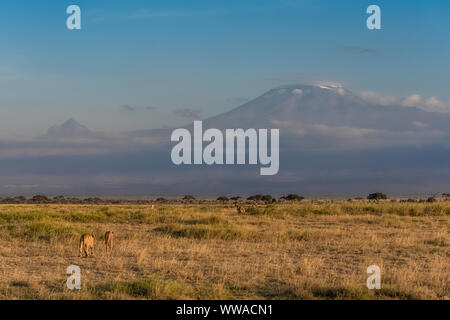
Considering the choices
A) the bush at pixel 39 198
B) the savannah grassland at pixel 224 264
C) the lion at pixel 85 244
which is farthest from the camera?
the bush at pixel 39 198

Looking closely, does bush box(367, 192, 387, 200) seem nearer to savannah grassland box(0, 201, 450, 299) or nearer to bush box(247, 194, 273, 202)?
bush box(247, 194, 273, 202)

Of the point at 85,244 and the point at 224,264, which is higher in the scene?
the point at 85,244

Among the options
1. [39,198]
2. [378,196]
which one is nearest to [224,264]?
[378,196]

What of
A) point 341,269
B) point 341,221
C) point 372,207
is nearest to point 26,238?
point 341,269

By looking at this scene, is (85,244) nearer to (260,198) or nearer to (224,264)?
(224,264)

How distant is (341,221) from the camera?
1257 inches

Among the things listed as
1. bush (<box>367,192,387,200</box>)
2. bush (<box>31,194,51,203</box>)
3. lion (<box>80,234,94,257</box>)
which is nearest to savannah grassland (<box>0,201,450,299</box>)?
lion (<box>80,234,94,257</box>)

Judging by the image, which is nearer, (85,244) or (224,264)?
(224,264)

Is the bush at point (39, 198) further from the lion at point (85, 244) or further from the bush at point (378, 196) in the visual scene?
the lion at point (85, 244)

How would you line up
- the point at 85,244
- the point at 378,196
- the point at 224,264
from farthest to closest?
the point at 378,196 → the point at 85,244 → the point at 224,264

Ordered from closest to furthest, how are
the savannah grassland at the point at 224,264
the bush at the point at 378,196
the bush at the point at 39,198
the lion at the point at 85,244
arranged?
1. the savannah grassland at the point at 224,264
2. the lion at the point at 85,244
3. the bush at the point at 378,196
4. the bush at the point at 39,198

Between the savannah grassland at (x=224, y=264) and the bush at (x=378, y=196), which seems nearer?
the savannah grassland at (x=224, y=264)

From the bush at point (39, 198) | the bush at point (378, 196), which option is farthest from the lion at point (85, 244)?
the bush at point (39, 198)
